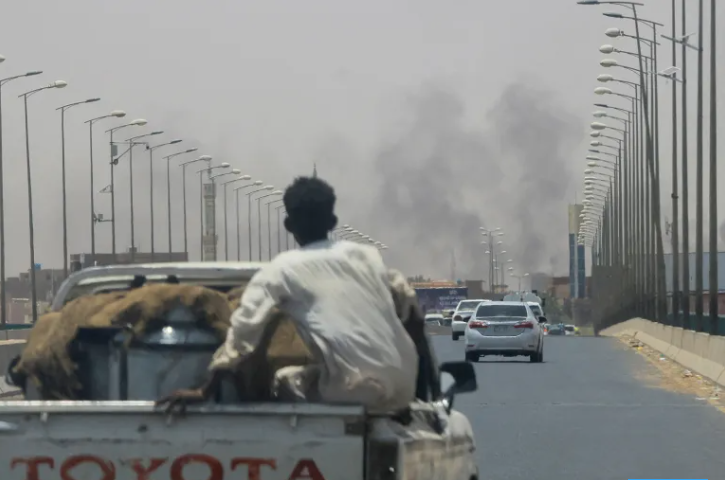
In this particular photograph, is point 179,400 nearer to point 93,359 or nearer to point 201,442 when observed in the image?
point 201,442

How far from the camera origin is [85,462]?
6.71 m

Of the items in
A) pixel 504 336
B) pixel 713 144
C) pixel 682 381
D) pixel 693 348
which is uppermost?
pixel 713 144

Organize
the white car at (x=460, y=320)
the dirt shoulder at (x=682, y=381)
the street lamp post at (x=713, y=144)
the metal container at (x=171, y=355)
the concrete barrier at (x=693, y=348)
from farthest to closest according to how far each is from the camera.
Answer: the white car at (x=460, y=320)
the street lamp post at (x=713, y=144)
the concrete barrier at (x=693, y=348)
the dirt shoulder at (x=682, y=381)
the metal container at (x=171, y=355)

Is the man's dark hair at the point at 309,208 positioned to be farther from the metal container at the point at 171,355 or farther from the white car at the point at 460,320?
the white car at the point at 460,320

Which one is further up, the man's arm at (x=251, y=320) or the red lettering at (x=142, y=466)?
the man's arm at (x=251, y=320)

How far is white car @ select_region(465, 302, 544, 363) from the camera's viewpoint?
4041 centimetres

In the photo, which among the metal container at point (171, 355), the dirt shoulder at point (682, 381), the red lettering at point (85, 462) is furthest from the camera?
the dirt shoulder at point (682, 381)

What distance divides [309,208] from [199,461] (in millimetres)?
1226

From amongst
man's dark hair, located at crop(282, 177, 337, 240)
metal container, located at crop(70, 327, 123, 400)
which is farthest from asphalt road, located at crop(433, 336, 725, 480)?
man's dark hair, located at crop(282, 177, 337, 240)

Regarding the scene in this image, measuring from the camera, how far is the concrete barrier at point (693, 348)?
1313 inches

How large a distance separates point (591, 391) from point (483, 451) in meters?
11.4

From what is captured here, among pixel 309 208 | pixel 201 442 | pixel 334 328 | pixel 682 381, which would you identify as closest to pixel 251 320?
pixel 334 328

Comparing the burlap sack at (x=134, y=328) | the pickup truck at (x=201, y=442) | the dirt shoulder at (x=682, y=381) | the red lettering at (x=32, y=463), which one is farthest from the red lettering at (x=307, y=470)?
the dirt shoulder at (x=682, y=381)

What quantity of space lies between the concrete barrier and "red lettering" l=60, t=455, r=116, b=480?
83.4ft
